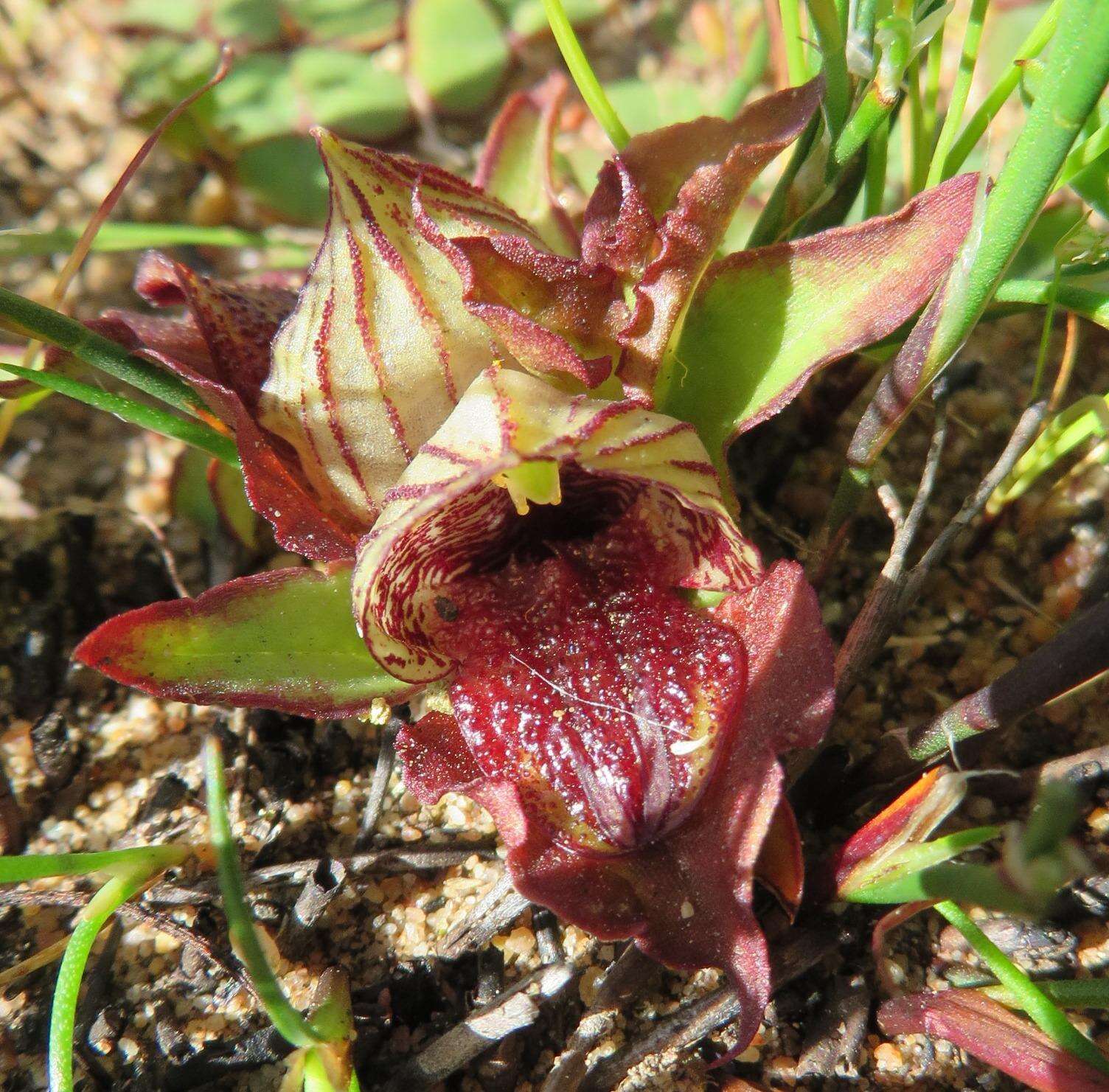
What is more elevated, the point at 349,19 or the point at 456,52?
the point at 349,19

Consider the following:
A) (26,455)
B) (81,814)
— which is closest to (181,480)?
(26,455)

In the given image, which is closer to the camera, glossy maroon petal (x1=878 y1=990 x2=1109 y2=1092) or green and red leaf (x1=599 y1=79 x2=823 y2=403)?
glossy maroon petal (x1=878 y1=990 x2=1109 y2=1092)

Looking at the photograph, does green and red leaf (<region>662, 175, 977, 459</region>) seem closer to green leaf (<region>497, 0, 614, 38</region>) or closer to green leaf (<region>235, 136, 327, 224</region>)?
green leaf (<region>235, 136, 327, 224</region>)

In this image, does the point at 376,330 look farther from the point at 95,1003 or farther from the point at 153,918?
the point at 95,1003

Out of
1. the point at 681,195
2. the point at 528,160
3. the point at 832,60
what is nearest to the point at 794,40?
the point at 832,60

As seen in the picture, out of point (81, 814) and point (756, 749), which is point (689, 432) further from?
point (81, 814)

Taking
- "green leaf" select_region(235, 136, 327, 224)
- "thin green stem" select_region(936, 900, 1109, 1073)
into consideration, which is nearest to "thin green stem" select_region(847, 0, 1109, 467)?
"thin green stem" select_region(936, 900, 1109, 1073)
